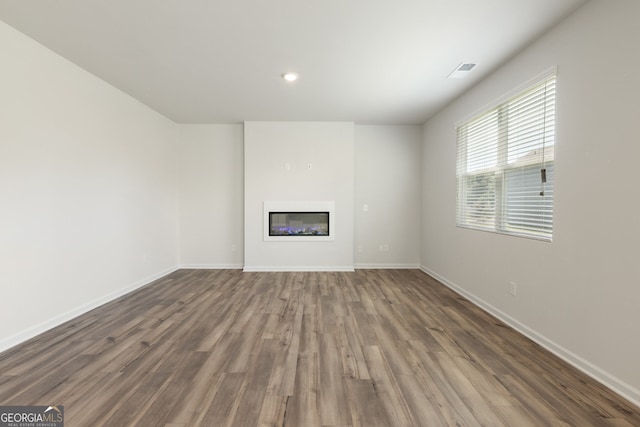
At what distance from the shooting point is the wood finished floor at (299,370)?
1521mm

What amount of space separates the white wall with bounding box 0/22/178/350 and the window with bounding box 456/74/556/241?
4483 mm

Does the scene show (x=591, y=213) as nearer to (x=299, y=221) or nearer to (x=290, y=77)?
(x=290, y=77)

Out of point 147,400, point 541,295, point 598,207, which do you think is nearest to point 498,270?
point 541,295

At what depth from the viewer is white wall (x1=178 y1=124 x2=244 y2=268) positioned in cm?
509

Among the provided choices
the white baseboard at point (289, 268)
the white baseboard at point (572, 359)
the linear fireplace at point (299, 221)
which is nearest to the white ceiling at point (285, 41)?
the linear fireplace at point (299, 221)

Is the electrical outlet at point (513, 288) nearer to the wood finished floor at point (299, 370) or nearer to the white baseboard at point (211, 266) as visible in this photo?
the wood finished floor at point (299, 370)

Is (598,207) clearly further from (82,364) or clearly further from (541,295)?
(82,364)

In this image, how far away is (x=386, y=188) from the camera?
5.15 meters

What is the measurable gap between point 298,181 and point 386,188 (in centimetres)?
167

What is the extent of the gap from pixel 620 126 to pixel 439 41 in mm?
1461

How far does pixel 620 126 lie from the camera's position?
5.66ft

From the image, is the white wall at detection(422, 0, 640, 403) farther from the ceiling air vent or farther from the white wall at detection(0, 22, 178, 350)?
the white wall at detection(0, 22, 178, 350)
